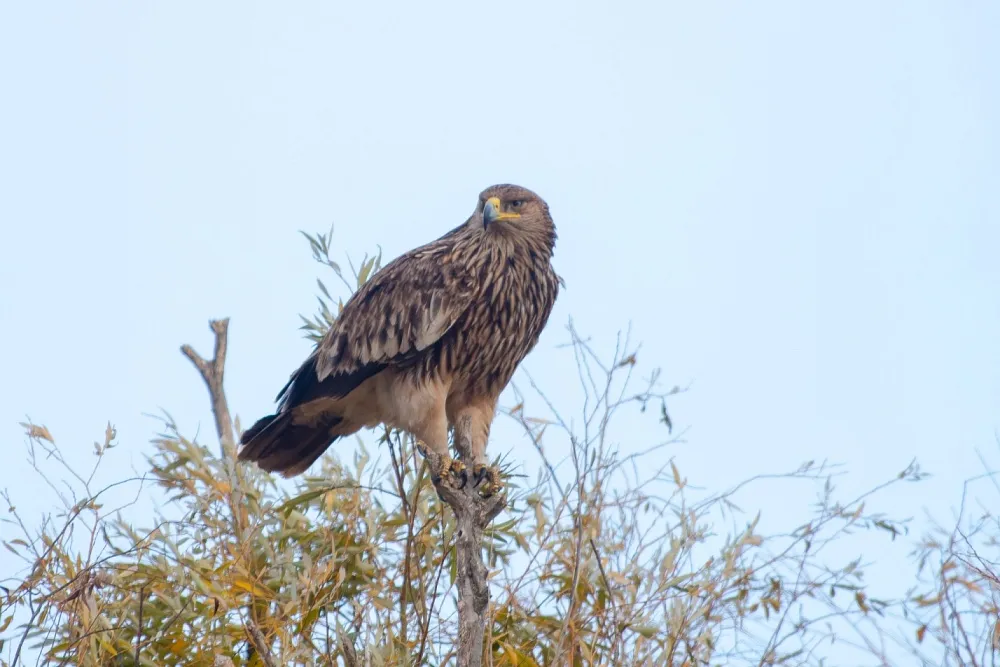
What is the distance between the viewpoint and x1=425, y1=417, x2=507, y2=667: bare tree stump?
11.2 ft

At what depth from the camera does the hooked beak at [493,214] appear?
5000mm

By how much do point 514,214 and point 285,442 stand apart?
4.43 ft

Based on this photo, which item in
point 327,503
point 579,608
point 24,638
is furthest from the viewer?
point 327,503

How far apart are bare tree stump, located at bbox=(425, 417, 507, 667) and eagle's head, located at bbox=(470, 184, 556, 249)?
1287mm

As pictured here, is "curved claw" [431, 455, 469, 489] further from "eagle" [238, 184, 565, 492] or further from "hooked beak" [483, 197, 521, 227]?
"hooked beak" [483, 197, 521, 227]

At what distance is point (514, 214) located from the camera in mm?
5109

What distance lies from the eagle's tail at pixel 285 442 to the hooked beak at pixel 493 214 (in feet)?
3.44

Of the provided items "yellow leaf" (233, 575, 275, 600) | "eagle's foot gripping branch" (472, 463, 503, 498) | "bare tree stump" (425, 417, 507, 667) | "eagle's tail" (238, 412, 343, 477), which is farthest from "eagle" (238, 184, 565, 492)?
"yellow leaf" (233, 575, 275, 600)

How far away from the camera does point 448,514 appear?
4695 millimetres

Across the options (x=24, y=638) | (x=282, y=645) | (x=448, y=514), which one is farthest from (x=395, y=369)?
(x=24, y=638)

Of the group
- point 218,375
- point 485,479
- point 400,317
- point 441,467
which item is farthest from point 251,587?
point 400,317

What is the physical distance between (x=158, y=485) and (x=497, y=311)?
146cm

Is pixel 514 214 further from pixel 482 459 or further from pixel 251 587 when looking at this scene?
pixel 251 587

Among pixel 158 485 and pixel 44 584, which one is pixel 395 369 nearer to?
pixel 158 485
